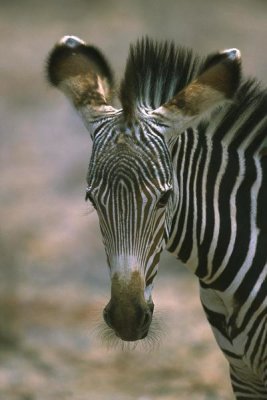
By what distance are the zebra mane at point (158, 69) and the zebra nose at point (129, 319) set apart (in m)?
1.19

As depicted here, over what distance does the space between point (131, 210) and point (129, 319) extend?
548 mm

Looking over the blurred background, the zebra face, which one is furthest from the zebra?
the blurred background

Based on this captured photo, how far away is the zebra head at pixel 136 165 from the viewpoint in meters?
5.24

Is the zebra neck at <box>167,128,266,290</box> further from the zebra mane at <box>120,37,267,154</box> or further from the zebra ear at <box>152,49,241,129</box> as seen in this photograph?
the zebra ear at <box>152,49,241,129</box>

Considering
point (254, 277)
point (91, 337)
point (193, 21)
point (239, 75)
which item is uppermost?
point (239, 75)

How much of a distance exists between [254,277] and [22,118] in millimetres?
11346

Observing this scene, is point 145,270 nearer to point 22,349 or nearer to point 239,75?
point 239,75

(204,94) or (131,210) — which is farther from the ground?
(204,94)

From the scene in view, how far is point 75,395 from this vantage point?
34.7 feet

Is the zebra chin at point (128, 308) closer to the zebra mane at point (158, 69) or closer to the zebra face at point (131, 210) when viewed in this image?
the zebra face at point (131, 210)

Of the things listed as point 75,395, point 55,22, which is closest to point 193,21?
point 55,22

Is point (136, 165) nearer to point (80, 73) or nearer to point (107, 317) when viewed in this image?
point (107, 317)

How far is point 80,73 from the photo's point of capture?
19.6 feet

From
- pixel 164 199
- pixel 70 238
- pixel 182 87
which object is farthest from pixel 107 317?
pixel 70 238
